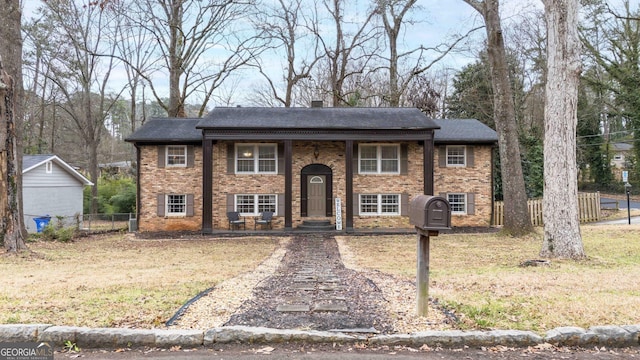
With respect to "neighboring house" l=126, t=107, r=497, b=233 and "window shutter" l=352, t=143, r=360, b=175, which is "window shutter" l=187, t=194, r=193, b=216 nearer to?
"neighboring house" l=126, t=107, r=497, b=233

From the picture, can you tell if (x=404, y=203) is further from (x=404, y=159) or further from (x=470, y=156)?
(x=470, y=156)

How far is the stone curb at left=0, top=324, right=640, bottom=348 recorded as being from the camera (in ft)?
13.5

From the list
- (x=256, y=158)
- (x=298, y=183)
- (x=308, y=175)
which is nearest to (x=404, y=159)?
(x=308, y=175)

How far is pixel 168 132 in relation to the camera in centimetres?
1942

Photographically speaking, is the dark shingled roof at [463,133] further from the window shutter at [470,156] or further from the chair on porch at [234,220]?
the chair on porch at [234,220]

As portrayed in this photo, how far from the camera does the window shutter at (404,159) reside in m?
19.3

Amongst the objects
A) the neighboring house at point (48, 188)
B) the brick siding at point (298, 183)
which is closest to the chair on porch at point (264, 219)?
the brick siding at point (298, 183)

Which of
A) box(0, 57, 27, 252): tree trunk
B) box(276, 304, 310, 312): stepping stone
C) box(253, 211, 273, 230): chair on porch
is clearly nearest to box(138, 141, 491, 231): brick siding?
box(253, 211, 273, 230): chair on porch

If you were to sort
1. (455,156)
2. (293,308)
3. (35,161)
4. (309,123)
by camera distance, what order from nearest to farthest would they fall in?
(293,308) → (309,123) → (455,156) → (35,161)

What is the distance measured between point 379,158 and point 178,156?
9.18 meters

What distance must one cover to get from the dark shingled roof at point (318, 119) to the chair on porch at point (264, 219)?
12.6 feet

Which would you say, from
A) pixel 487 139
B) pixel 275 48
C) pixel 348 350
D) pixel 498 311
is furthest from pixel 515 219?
pixel 275 48

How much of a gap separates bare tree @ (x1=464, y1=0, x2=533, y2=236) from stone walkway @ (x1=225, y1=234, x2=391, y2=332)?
8.66 m

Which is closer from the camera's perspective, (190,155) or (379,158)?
(190,155)
